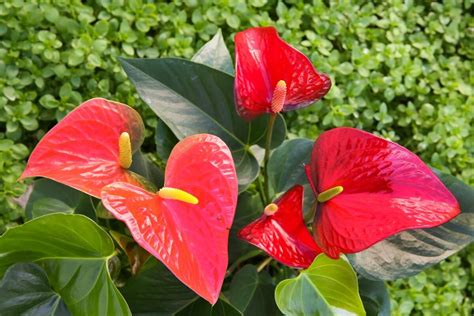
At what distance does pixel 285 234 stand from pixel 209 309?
0.17 m

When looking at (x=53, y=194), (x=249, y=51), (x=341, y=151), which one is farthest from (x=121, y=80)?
(x=341, y=151)

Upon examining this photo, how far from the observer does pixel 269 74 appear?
0.79 metres

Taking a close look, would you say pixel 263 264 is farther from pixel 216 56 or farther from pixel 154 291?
pixel 216 56

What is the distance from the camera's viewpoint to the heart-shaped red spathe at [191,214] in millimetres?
620

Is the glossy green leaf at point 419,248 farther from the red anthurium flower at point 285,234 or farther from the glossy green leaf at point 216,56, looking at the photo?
the glossy green leaf at point 216,56

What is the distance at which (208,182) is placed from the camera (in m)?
0.68

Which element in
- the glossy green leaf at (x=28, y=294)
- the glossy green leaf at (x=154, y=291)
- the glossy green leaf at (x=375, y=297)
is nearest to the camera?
the glossy green leaf at (x=28, y=294)

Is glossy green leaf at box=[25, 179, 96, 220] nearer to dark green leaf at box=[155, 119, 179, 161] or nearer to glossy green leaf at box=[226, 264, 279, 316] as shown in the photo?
dark green leaf at box=[155, 119, 179, 161]

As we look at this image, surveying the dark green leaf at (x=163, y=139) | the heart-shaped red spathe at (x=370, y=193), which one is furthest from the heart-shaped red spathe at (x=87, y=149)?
the heart-shaped red spathe at (x=370, y=193)

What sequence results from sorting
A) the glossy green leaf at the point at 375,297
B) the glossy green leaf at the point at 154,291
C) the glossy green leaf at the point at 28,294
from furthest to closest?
1. the glossy green leaf at the point at 375,297
2. the glossy green leaf at the point at 154,291
3. the glossy green leaf at the point at 28,294

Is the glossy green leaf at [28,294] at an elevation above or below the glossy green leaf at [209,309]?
above

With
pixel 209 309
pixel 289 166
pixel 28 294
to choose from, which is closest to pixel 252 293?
pixel 209 309

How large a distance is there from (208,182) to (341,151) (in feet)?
0.60

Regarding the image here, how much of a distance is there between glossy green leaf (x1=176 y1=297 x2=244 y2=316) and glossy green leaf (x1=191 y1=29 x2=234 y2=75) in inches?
14.8
